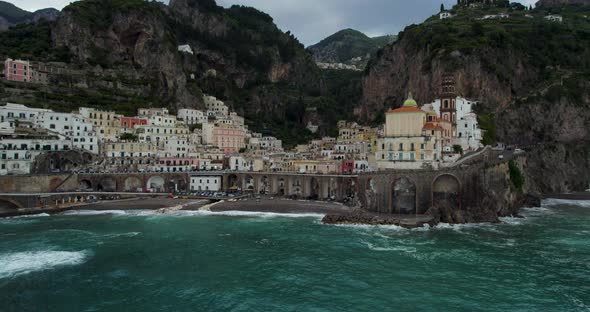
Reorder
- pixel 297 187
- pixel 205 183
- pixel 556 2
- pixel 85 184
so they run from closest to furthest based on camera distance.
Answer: pixel 85 184 → pixel 297 187 → pixel 205 183 → pixel 556 2

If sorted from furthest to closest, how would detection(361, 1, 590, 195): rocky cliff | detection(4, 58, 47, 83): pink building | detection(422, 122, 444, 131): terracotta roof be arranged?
detection(361, 1, 590, 195): rocky cliff, detection(4, 58, 47, 83): pink building, detection(422, 122, 444, 131): terracotta roof

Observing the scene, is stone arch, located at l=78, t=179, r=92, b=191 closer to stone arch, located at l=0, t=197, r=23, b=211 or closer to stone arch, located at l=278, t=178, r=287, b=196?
stone arch, located at l=0, t=197, r=23, b=211

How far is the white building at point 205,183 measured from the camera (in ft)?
257

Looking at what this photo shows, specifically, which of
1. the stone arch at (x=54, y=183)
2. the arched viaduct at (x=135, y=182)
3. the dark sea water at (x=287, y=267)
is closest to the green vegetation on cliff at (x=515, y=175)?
the dark sea water at (x=287, y=267)

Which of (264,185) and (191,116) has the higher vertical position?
(191,116)

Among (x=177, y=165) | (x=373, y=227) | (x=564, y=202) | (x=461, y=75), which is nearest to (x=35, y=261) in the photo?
(x=373, y=227)

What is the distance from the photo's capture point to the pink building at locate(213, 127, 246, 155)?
3809 inches

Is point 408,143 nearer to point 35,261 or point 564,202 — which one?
point 564,202

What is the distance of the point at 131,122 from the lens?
3632 inches

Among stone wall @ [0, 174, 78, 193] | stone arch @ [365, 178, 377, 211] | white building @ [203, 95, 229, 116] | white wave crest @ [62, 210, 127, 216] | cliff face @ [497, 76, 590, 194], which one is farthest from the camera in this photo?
white building @ [203, 95, 229, 116]

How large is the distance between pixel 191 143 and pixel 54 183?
2639 cm

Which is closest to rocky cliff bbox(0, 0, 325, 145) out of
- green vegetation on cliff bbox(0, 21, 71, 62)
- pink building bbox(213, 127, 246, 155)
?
green vegetation on cliff bbox(0, 21, 71, 62)

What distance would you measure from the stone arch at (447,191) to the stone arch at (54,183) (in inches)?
2287

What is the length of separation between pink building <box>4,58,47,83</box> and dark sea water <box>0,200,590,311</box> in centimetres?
5336
